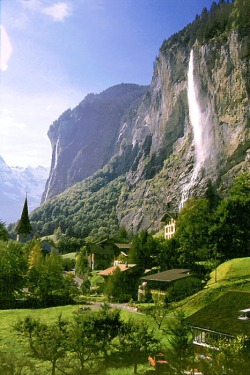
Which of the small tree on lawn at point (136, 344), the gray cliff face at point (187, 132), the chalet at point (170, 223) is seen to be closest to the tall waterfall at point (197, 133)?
the gray cliff face at point (187, 132)

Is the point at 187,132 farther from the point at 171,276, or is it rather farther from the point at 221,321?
the point at 221,321

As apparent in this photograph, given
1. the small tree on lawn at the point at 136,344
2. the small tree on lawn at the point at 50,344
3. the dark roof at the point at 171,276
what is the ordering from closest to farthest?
the small tree on lawn at the point at 50,344, the small tree on lawn at the point at 136,344, the dark roof at the point at 171,276

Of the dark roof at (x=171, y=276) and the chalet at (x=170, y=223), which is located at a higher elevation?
the chalet at (x=170, y=223)

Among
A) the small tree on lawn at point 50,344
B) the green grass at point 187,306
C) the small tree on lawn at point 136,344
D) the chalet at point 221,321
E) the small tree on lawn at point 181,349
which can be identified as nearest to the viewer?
the small tree on lawn at point 181,349

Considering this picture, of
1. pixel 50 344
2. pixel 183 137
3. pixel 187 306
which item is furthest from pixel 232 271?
pixel 183 137

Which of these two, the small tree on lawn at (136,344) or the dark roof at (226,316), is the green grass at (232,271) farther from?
the small tree on lawn at (136,344)

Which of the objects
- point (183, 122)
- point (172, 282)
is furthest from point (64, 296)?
point (183, 122)
